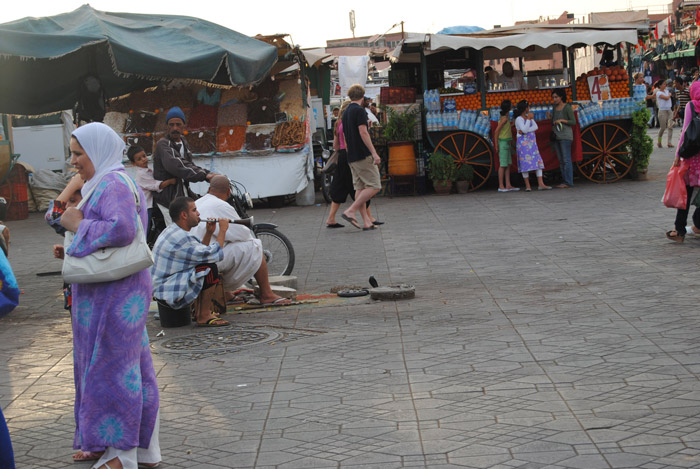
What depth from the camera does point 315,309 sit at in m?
8.10

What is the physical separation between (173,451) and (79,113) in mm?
7813

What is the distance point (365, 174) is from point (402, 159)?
4586 mm

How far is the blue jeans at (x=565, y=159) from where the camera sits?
17.6 metres

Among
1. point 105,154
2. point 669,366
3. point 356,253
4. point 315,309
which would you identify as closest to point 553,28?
point 356,253

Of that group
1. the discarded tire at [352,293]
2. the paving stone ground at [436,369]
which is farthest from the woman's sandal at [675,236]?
the discarded tire at [352,293]

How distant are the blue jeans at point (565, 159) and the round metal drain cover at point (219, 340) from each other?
38.1ft

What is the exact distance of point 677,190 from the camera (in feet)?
33.5

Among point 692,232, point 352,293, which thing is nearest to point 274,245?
point 352,293

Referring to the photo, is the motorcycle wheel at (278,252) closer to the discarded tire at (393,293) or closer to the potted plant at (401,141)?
the discarded tire at (393,293)

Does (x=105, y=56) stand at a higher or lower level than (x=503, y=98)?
higher

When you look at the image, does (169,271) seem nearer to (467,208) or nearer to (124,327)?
(124,327)

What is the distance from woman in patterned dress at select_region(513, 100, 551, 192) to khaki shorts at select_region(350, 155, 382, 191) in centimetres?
507

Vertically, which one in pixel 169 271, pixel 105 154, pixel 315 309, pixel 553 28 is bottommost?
pixel 315 309

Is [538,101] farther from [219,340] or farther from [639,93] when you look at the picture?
[219,340]
